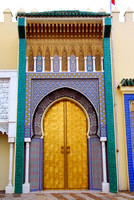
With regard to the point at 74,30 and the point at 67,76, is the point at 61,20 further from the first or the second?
the point at 67,76

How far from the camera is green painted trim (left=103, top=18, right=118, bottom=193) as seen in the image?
256 inches

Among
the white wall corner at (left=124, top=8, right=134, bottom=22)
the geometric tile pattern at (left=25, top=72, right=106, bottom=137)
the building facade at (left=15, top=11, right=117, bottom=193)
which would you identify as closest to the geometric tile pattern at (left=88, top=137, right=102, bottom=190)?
the building facade at (left=15, top=11, right=117, bottom=193)

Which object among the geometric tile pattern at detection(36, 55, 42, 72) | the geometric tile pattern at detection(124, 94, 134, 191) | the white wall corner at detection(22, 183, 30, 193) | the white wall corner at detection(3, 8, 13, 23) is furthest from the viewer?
the white wall corner at detection(3, 8, 13, 23)

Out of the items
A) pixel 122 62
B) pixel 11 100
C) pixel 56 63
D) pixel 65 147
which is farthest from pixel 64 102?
pixel 122 62

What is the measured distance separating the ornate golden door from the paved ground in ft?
1.18

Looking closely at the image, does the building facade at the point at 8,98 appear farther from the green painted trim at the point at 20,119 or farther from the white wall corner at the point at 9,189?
the green painted trim at the point at 20,119

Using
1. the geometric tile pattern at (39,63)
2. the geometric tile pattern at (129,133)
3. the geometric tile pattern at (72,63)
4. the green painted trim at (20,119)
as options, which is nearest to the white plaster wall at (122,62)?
the geometric tile pattern at (129,133)

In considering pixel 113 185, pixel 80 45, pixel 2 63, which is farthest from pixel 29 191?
pixel 80 45

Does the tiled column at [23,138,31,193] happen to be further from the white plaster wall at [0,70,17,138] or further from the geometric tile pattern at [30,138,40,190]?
the white plaster wall at [0,70,17,138]

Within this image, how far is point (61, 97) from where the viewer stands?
7203 millimetres

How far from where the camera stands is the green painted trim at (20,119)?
255 inches

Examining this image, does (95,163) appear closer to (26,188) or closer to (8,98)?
(26,188)

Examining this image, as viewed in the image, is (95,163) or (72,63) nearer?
(95,163)

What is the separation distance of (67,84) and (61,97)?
0.40m
